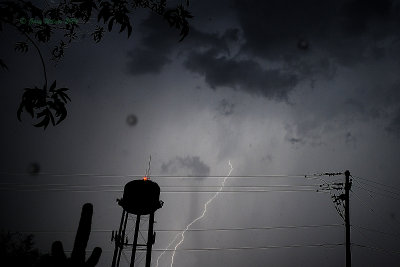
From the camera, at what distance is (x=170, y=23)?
3543 mm

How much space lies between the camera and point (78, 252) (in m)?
2.56

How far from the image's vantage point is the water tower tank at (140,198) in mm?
18484

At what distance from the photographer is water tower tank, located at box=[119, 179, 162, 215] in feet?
60.6

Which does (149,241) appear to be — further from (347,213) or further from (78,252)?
(78,252)

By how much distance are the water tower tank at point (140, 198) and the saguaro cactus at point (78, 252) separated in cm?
1600

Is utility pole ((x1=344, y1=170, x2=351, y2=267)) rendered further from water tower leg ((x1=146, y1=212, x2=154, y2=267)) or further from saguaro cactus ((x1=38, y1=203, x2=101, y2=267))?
saguaro cactus ((x1=38, y1=203, x2=101, y2=267))

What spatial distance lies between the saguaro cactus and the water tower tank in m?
16.0

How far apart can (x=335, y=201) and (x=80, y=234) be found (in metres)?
22.1

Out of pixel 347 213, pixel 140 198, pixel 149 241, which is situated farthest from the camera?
pixel 347 213

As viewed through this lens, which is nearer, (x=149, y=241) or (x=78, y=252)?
(x=78, y=252)

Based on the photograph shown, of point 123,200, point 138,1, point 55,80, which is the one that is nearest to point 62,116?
point 55,80

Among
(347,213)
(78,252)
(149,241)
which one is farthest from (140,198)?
(78,252)

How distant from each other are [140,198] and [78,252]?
16.5m

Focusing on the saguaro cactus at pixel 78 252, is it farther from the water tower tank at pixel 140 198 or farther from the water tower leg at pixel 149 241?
the water tower tank at pixel 140 198
